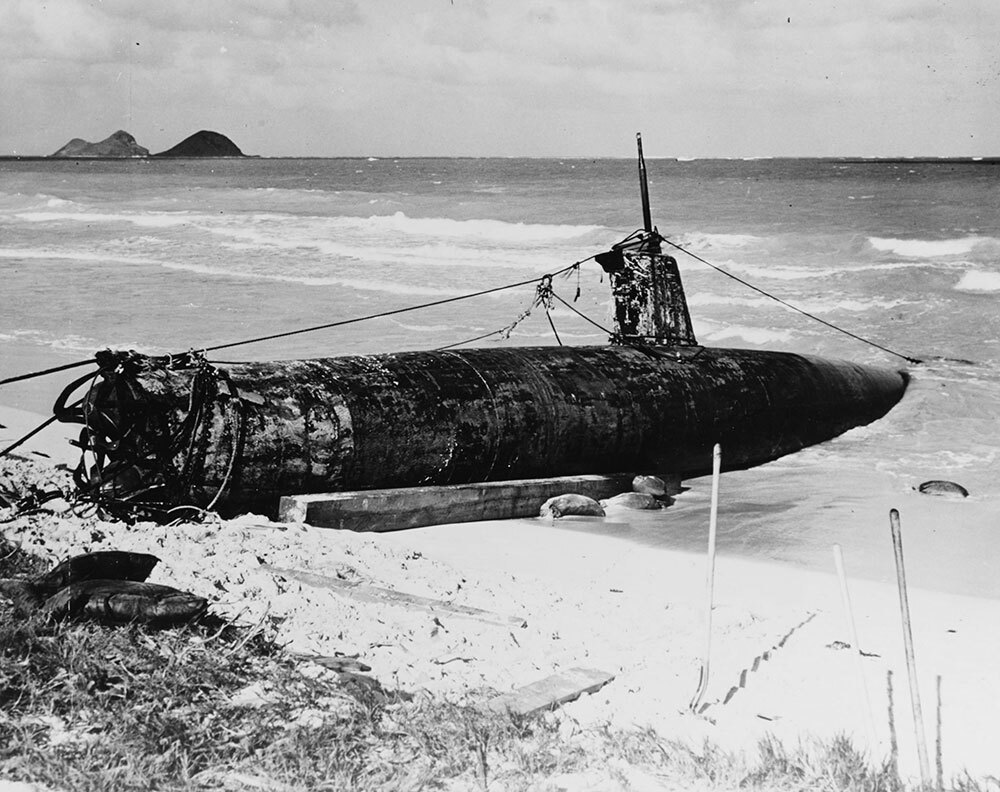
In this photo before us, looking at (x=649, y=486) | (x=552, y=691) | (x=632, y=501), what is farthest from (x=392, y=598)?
(x=649, y=486)

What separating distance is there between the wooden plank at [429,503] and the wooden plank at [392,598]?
118 centimetres

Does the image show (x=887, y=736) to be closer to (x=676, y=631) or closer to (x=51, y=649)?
(x=676, y=631)

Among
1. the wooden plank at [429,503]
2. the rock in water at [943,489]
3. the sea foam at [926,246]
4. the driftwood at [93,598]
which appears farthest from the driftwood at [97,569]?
the sea foam at [926,246]

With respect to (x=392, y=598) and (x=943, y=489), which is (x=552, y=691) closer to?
(x=392, y=598)

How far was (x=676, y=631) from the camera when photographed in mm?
5461

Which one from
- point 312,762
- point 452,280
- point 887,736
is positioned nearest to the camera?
point 312,762

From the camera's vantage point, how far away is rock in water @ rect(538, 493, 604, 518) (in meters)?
8.28

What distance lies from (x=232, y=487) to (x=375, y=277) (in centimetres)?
2305

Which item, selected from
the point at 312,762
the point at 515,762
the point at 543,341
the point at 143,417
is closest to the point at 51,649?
the point at 312,762

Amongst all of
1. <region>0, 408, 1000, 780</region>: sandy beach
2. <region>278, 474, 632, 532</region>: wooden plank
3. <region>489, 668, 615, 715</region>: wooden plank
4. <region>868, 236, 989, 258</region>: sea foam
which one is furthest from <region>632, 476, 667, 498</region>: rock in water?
<region>868, 236, 989, 258</region>: sea foam

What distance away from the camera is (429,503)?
25.2 ft

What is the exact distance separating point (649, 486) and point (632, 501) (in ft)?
1.18

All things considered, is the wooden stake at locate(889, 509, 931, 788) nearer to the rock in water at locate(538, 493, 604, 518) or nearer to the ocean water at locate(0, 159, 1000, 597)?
the ocean water at locate(0, 159, 1000, 597)

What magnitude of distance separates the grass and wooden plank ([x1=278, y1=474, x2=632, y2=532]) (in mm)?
2668
